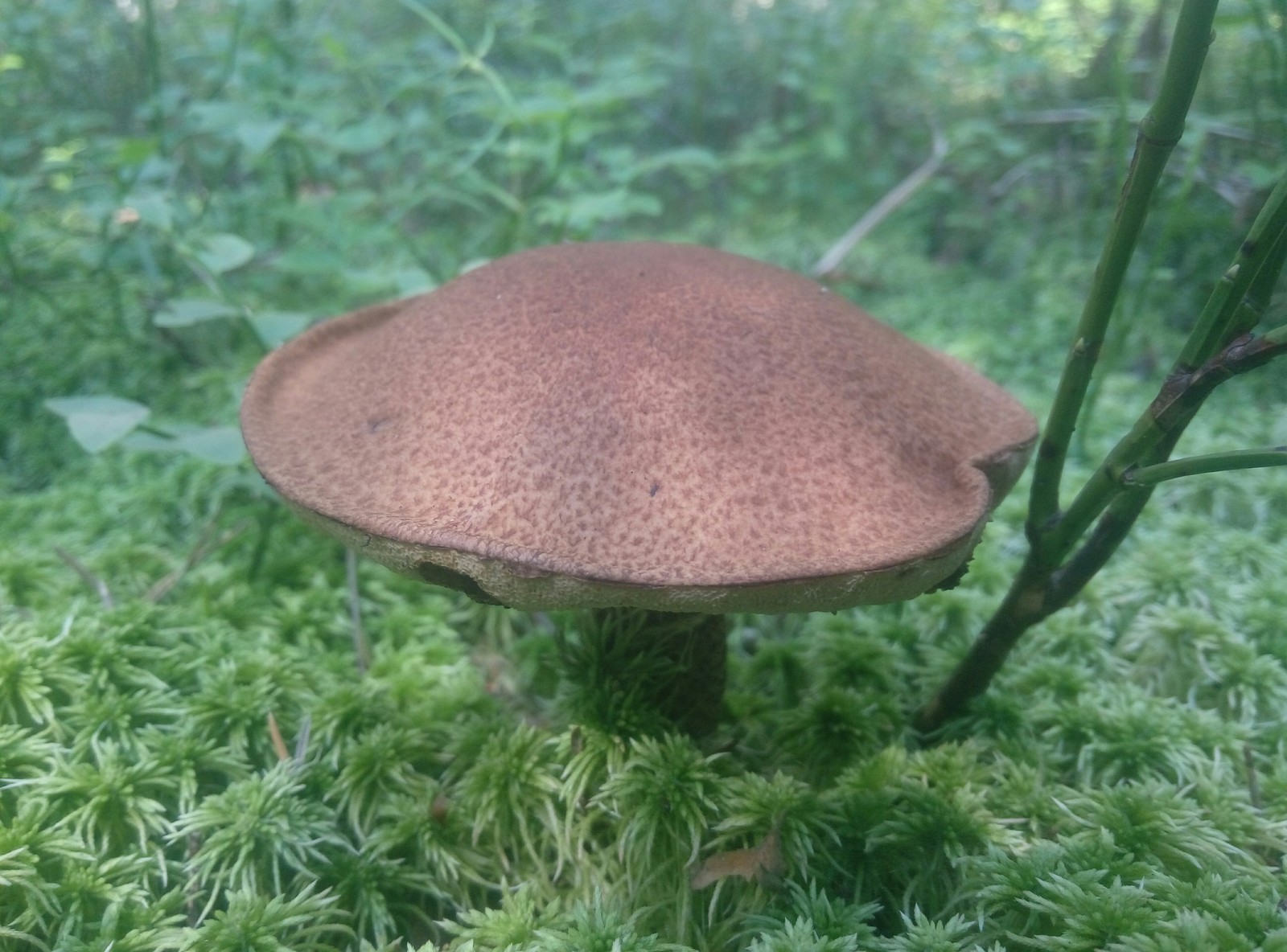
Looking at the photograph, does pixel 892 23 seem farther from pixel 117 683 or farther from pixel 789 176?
pixel 117 683

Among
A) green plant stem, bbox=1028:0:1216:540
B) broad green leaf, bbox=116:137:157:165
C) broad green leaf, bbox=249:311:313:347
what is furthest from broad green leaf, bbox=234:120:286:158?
green plant stem, bbox=1028:0:1216:540

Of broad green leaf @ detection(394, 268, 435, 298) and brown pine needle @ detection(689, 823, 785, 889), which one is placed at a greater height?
broad green leaf @ detection(394, 268, 435, 298)

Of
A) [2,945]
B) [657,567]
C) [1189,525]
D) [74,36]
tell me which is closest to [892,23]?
[1189,525]

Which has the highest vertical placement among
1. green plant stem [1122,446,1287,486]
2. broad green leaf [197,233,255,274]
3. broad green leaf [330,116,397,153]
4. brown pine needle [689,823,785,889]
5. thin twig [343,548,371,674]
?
green plant stem [1122,446,1287,486]

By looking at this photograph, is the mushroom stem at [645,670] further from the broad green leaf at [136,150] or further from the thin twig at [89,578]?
the broad green leaf at [136,150]

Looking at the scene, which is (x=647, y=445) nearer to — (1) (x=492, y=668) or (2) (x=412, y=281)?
(1) (x=492, y=668)

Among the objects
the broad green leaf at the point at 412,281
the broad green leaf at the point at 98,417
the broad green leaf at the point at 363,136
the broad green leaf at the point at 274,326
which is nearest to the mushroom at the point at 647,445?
the broad green leaf at the point at 98,417

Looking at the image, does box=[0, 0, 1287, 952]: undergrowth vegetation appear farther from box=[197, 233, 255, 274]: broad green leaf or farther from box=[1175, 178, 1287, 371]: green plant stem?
box=[1175, 178, 1287, 371]: green plant stem

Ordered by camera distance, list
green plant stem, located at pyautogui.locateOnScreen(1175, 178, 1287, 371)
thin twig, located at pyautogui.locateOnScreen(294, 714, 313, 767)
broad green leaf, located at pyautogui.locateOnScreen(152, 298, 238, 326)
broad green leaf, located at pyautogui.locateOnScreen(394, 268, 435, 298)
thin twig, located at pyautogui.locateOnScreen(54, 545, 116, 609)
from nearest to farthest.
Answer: green plant stem, located at pyautogui.locateOnScreen(1175, 178, 1287, 371) < thin twig, located at pyautogui.locateOnScreen(294, 714, 313, 767) < thin twig, located at pyautogui.locateOnScreen(54, 545, 116, 609) < broad green leaf, located at pyautogui.locateOnScreen(152, 298, 238, 326) < broad green leaf, located at pyautogui.locateOnScreen(394, 268, 435, 298)
